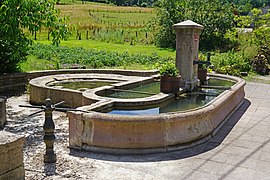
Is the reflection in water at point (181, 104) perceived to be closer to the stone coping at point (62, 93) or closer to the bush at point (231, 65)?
the stone coping at point (62, 93)

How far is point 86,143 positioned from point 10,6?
10.2 ft

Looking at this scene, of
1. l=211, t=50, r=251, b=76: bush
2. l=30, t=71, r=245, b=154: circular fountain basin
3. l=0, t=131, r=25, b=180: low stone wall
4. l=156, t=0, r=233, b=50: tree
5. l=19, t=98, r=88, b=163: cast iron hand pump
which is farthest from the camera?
l=156, t=0, r=233, b=50: tree

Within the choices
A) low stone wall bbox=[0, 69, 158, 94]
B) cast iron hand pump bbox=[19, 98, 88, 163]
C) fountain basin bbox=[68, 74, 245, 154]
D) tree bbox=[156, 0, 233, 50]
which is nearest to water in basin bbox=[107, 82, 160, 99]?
fountain basin bbox=[68, 74, 245, 154]

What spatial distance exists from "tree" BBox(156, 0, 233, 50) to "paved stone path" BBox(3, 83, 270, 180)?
62.9ft

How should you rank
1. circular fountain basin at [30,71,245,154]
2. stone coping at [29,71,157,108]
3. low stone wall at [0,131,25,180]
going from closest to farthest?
1. low stone wall at [0,131,25,180]
2. circular fountain basin at [30,71,245,154]
3. stone coping at [29,71,157,108]

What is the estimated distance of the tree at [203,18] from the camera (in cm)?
2434

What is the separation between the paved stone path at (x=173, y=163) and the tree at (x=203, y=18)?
19.2m

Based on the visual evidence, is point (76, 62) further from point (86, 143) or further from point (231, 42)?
point (231, 42)

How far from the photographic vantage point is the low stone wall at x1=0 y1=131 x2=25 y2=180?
3801 mm

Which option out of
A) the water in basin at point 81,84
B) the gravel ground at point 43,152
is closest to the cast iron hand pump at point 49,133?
the gravel ground at point 43,152

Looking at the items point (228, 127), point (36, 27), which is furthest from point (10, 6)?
point (228, 127)

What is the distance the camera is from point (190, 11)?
25.2m

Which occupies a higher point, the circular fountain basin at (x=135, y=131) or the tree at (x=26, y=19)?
the tree at (x=26, y=19)

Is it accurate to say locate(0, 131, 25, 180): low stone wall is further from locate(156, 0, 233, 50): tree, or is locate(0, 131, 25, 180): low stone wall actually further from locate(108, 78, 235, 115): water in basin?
locate(156, 0, 233, 50): tree
